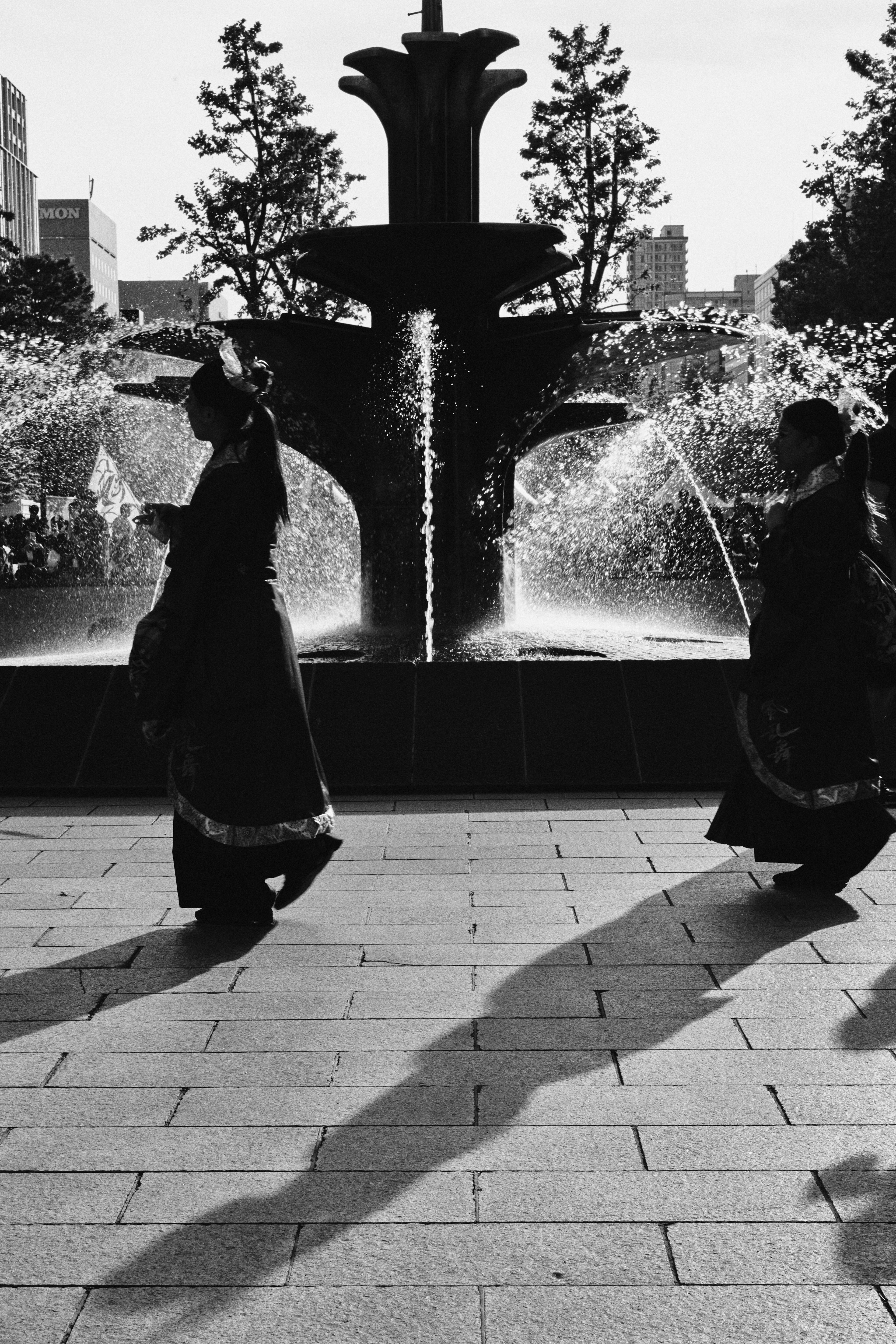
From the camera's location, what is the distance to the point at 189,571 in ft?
14.5

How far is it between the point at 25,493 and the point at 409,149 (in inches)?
999

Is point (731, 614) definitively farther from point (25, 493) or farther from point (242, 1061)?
point (25, 493)

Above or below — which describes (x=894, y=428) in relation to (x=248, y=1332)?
above

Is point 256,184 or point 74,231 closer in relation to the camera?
point 256,184

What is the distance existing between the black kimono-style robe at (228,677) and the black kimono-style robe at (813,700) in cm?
139

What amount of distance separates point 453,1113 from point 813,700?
229 cm

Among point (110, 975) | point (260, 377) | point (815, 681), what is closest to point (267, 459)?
point (260, 377)

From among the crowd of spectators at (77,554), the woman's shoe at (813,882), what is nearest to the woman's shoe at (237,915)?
the woman's shoe at (813,882)

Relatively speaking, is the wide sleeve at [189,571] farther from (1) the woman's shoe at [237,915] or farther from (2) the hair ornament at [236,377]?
(1) the woman's shoe at [237,915]

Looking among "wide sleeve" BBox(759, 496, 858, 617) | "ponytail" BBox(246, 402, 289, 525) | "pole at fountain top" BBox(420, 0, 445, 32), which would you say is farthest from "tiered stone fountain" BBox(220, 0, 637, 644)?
"ponytail" BBox(246, 402, 289, 525)

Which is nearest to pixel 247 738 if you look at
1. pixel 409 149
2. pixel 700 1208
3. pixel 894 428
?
pixel 700 1208

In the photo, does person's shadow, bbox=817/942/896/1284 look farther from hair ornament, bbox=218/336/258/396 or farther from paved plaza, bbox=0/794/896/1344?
hair ornament, bbox=218/336/258/396

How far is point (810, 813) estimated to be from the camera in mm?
4812

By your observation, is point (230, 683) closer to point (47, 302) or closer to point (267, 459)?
point (267, 459)
